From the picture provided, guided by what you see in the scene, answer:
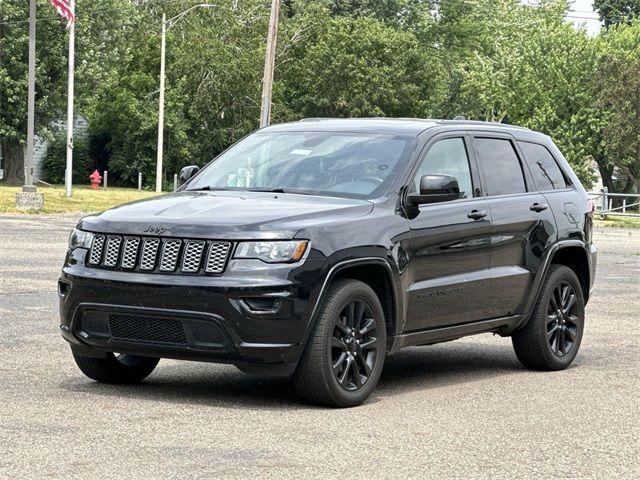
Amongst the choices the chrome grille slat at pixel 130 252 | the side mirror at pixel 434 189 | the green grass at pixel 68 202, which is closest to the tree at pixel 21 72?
the green grass at pixel 68 202

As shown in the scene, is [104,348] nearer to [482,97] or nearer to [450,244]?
[450,244]

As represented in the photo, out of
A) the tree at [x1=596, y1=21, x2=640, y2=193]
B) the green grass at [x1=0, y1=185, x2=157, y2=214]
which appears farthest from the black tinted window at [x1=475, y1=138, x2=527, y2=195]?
the tree at [x1=596, y1=21, x2=640, y2=193]

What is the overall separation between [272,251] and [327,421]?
1.00 m

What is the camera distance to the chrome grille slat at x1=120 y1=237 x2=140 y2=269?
27.0 ft

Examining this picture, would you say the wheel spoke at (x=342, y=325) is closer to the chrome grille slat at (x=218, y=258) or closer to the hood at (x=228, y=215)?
the hood at (x=228, y=215)

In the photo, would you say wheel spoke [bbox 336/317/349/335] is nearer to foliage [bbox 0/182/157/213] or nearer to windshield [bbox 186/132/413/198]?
→ windshield [bbox 186/132/413/198]

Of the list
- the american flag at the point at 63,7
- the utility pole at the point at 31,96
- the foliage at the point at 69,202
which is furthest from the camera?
the american flag at the point at 63,7

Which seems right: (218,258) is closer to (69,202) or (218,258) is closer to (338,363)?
(338,363)

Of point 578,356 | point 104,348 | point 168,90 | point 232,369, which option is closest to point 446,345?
point 578,356

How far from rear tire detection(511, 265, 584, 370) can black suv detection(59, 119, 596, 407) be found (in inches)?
0.5

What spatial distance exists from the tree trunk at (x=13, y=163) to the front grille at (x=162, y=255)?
59621 mm

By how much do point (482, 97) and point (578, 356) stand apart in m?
68.0

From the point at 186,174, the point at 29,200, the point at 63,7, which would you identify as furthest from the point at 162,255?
the point at 63,7

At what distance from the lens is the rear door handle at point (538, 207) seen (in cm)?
1034
